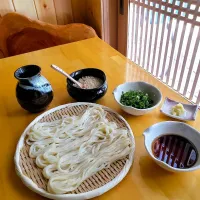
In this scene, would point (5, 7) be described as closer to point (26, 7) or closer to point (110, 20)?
point (26, 7)

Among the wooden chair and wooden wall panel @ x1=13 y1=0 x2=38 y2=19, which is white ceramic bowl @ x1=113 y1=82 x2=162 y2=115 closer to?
the wooden chair

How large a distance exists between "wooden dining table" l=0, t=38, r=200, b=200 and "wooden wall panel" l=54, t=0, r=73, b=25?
0.65 m

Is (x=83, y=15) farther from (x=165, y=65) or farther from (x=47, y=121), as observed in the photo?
(x=47, y=121)

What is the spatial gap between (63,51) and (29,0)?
2.46ft

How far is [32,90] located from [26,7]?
131 cm

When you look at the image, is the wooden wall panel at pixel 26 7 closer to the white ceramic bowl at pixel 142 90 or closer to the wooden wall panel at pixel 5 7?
the wooden wall panel at pixel 5 7

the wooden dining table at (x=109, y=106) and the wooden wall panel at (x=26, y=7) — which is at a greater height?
the wooden wall panel at (x=26, y=7)

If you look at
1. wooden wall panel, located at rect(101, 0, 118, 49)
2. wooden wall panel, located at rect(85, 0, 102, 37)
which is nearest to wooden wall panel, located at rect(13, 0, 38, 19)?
wooden wall panel, located at rect(85, 0, 102, 37)

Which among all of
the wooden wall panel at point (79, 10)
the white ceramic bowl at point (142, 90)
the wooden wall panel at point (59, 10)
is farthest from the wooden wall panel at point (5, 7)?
the white ceramic bowl at point (142, 90)

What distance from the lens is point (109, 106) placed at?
3.13ft

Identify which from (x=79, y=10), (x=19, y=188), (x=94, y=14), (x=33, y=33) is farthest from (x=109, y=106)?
(x=79, y=10)

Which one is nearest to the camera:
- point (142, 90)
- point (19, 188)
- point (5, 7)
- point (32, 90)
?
point (19, 188)

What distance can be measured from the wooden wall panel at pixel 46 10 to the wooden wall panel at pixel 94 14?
0.33 metres

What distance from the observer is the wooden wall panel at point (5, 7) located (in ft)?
5.79
